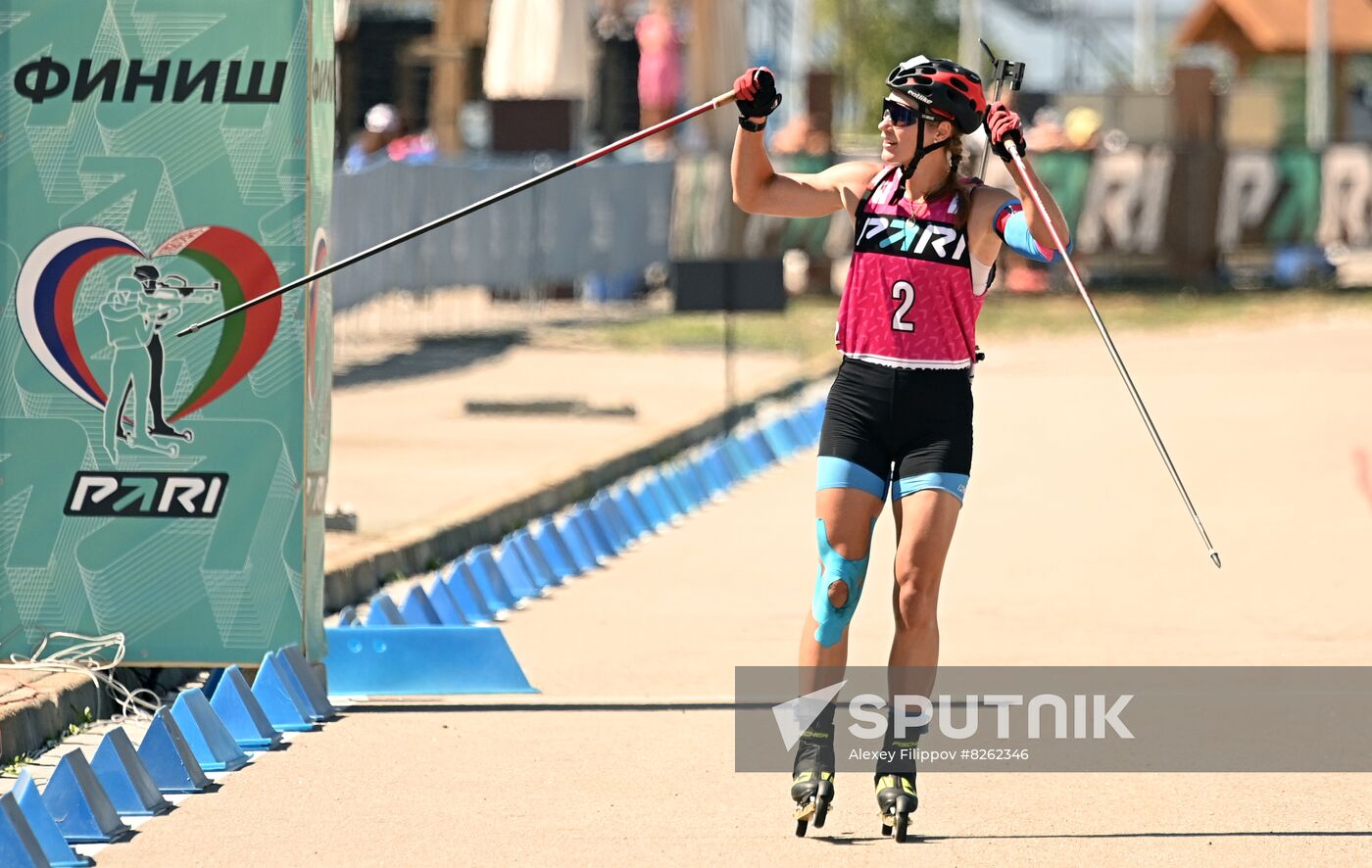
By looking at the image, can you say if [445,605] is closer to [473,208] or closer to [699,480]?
[473,208]

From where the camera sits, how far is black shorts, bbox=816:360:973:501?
689 cm

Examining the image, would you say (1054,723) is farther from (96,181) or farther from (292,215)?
(96,181)

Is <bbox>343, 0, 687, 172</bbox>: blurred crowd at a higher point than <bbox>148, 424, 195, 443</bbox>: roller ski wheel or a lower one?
higher

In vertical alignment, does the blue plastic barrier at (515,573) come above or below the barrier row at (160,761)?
below

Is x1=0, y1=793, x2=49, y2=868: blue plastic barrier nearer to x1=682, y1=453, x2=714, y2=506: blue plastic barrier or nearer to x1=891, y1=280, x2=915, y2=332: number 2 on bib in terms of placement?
x1=891, y1=280, x2=915, y2=332: number 2 on bib

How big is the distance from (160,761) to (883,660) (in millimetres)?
3226

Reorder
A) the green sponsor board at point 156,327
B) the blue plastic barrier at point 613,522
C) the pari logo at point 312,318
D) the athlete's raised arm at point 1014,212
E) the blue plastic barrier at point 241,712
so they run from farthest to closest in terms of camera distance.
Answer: the blue plastic barrier at point 613,522 < the pari logo at point 312,318 < the green sponsor board at point 156,327 < the blue plastic barrier at point 241,712 < the athlete's raised arm at point 1014,212

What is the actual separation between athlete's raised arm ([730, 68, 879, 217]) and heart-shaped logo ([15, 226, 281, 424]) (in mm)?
1822

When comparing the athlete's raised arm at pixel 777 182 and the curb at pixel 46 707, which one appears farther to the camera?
the curb at pixel 46 707

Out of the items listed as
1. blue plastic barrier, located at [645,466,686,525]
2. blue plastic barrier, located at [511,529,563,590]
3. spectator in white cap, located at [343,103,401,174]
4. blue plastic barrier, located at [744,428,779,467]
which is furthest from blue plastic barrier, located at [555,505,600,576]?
spectator in white cap, located at [343,103,401,174]

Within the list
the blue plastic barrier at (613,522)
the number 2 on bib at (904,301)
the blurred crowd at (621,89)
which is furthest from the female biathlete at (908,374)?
the blurred crowd at (621,89)

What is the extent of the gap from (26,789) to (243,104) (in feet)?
8.89

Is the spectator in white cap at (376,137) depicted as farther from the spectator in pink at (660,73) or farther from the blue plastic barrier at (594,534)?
the blue plastic barrier at (594,534)

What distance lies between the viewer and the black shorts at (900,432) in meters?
6.89
